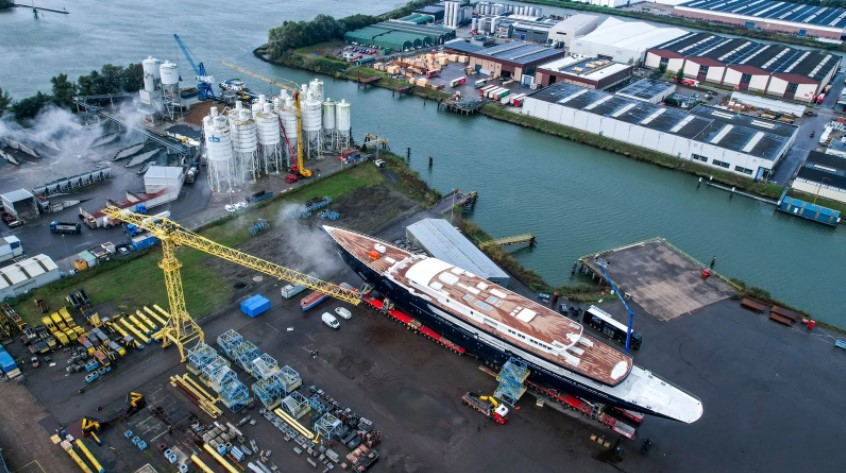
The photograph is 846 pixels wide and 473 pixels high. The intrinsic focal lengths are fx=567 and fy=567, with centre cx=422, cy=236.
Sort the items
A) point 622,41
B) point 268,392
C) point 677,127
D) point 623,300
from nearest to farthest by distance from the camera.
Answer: point 268,392 < point 623,300 < point 677,127 < point 622,41

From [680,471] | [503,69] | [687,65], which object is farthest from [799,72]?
[680,471]

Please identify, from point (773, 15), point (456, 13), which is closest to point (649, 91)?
point (456, 13)

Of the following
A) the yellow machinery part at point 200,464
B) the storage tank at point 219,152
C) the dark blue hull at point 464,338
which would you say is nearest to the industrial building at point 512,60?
the storage tank at point 219,152

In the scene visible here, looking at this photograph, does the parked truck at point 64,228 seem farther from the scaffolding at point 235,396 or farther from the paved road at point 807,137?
the paved road at point 807,137

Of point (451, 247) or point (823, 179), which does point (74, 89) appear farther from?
point (823, 179)

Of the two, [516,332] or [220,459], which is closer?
[220,459]

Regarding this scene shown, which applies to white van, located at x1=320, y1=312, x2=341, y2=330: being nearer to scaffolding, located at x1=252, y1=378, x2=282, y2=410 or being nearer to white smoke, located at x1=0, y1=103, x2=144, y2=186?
scaffolding, located at x1=252, y1=378, x2=282, y2=410
